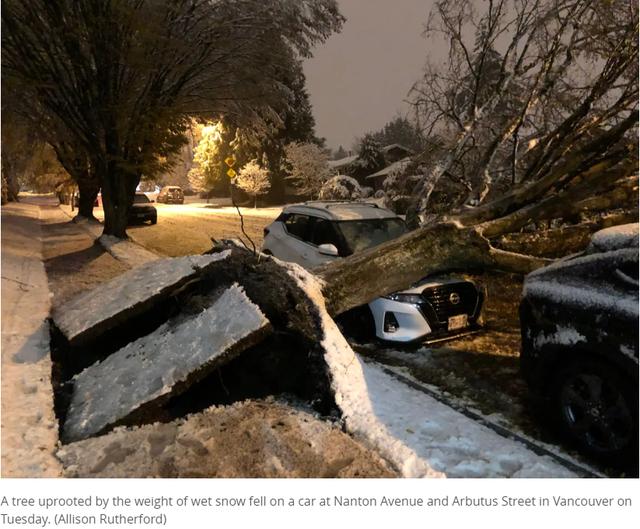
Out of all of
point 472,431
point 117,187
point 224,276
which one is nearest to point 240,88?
point 117,187

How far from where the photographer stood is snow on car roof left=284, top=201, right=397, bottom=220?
6.60 metres

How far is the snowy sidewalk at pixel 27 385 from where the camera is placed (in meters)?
2.80

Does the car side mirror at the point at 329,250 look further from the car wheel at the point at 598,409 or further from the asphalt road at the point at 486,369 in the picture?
the car wheel at the point at 598,409

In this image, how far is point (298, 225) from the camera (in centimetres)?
718

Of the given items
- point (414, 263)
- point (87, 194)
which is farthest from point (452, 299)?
point (87, 194)

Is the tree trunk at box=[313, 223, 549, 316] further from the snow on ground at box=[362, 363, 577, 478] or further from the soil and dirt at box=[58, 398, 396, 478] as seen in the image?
the soil and dirt at box=[58, 398, 396, 478]

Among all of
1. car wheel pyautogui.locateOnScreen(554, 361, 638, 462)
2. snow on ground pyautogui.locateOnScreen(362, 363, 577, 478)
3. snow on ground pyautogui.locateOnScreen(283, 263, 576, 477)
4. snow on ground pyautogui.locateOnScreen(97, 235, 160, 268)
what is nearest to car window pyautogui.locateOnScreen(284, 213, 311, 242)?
snow on ground pyautogui.locateOnScreen(283, 263, 576, 477)

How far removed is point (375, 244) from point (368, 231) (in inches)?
11.1

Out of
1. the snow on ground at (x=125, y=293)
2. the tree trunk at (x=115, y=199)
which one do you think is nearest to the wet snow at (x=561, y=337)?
the snow on ground at (x=125, y=293)

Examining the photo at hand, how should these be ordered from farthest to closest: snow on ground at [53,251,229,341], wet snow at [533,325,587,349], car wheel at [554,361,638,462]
A: 1. snow on ground at [53,251,229,341]
2. wet snow at [533,325,587,349]
3. car wheel at [554,361,638,462]

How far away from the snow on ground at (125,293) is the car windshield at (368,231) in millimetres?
1920

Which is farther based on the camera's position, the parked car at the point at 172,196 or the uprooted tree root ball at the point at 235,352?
the parked car at the point at 172,196

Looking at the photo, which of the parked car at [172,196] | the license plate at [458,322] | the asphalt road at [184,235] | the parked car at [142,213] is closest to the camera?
the license plate at [458,322]
